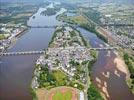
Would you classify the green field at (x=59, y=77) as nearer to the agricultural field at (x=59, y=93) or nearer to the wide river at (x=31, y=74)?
the agricultural field at (x=59, y=93)

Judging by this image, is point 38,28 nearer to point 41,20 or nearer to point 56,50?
point 41,20

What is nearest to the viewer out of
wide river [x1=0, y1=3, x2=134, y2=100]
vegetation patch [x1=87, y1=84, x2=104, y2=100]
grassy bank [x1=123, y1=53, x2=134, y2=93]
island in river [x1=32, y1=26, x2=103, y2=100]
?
vegetation patch [x1=87, y1=84, x2=104, y2=100]

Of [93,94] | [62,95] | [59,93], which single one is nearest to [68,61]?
[59,93]

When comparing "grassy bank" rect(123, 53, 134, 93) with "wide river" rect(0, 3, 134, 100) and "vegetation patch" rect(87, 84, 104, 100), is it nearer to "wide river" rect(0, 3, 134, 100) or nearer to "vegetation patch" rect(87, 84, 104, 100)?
"wide river" rect(0, 3, 134, 100)

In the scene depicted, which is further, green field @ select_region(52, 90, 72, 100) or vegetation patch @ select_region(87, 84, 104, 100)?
green field @ select_region(52, 90, 72, 100)

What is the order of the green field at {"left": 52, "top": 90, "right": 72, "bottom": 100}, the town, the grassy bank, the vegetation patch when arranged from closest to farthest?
1. the vegetation patch
2. the green field at {"left": 52, "top": 90, "right": 72, "bottom": 100}
3. the grassy bank
4. the town

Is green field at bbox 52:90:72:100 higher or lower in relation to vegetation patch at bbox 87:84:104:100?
lower

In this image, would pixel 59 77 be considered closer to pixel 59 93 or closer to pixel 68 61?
pixel 59 93

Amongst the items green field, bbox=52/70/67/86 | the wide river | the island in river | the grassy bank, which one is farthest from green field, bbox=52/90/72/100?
the grassy bank

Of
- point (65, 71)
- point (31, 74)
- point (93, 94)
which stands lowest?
point (31, 74)

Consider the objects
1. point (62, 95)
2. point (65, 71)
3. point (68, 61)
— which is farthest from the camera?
point (68, 61)

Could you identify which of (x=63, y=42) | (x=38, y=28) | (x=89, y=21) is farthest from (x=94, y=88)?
(x=89, y=21)

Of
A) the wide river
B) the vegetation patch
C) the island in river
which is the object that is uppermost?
the vegetation patch
